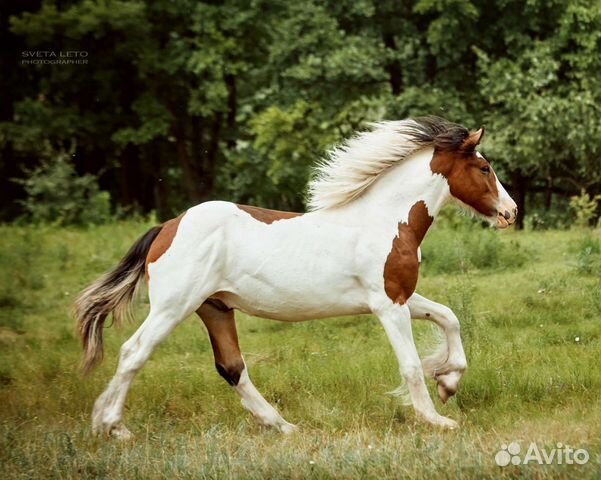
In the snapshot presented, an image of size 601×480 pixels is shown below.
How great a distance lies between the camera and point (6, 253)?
557 inches

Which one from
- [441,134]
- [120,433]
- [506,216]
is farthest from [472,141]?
[120,433]

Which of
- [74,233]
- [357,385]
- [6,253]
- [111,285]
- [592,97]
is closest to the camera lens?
[111,285]

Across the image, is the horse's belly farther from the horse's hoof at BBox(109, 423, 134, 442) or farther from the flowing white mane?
the horse's hoof at BBox(109, 423, 134, 442)

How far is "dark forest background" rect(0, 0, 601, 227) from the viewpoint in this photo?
63.6ft

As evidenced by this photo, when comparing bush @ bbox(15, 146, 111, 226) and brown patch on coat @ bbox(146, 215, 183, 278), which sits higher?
brown patch on coat @ bbox(146, 215, 183, 278)

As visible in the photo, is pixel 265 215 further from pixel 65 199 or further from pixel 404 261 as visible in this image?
pixel 65 199

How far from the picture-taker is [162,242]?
6918 mm

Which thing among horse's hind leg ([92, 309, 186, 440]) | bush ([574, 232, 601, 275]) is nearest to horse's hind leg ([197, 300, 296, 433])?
horse's hind leg ([92, 309, 186, 440])

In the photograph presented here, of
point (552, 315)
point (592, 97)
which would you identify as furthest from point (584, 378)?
point (592, 97)

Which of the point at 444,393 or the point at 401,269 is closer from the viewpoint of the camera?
the point at 401,269

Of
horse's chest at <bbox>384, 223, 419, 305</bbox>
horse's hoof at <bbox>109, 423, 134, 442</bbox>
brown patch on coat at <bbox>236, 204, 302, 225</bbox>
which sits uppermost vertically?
brown patch on coat at <bbox>236, 204, 302, 225</bbox>

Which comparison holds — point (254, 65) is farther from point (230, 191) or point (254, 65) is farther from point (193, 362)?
point (193, 362)

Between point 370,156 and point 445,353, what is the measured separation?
57.7 inches

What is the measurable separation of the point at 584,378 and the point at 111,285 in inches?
138
